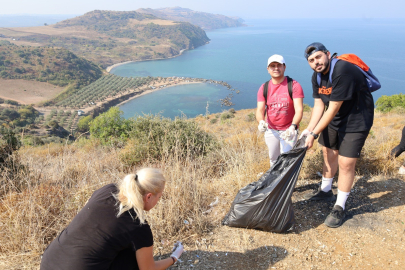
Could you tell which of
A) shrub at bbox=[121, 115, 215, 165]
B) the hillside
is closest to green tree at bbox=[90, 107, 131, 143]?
shrub at bbox=[121, 115, 215, 165]

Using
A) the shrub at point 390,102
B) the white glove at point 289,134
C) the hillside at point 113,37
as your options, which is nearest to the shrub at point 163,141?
the white glove at point 289,134

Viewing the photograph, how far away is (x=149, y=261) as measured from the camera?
1.49 m

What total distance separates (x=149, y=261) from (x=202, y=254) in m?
0.76

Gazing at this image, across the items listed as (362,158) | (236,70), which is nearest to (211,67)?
(236,70)

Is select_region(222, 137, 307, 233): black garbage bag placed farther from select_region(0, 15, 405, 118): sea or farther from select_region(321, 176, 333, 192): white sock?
select_region(0, 15, 405, 118): sea

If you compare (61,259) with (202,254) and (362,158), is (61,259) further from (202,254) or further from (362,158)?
(362,158)

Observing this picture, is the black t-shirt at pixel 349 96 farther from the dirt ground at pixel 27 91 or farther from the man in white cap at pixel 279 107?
the dirt ground at pixel 27 91

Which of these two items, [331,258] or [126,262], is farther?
[331,258]

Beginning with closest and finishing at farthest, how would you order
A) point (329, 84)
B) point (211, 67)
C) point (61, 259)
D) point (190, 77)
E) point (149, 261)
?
point (61, 259), point (149, 261), point (329, 84), point (190, 77), point (211, 67)

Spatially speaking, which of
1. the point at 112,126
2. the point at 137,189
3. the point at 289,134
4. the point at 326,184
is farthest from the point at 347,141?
the point at 112,126

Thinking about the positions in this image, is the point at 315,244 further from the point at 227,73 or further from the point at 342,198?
the point at 227,73

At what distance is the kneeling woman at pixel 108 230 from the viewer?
1.34m

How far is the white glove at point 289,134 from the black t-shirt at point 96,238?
1.80 metres

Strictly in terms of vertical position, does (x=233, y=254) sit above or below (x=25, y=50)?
below
